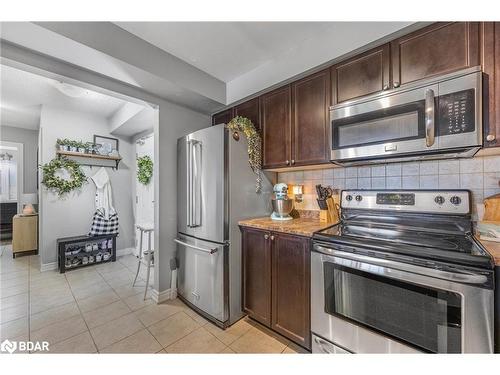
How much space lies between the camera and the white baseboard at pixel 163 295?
7.44 ft

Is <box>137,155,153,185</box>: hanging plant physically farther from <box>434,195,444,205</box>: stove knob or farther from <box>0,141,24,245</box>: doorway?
<box>434,195,444,205</box>: stove knob

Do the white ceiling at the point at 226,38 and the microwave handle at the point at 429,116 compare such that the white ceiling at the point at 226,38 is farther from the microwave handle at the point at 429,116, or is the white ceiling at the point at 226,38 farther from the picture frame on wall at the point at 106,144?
the picture frame on wall at the point at 106,144

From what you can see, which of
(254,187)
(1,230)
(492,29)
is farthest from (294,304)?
(1,230)

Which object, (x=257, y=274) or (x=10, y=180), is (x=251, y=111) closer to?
(x=257, y=274)

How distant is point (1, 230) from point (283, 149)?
670 centimetres

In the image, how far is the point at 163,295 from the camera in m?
2.31

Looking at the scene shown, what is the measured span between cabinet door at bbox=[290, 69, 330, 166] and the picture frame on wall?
3.53m

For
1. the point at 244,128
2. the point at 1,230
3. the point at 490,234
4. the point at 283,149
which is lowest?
the point at 1,230

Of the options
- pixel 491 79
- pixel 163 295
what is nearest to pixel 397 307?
pixel 491 79

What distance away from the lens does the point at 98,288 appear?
8.58 ft

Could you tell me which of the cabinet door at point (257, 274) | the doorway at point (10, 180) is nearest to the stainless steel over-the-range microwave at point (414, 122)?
the cabinet door at point (257, 274)

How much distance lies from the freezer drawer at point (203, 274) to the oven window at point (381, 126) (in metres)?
1.38

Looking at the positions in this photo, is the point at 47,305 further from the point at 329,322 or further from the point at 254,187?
the point at 329,322

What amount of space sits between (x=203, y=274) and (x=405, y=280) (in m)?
1.59
